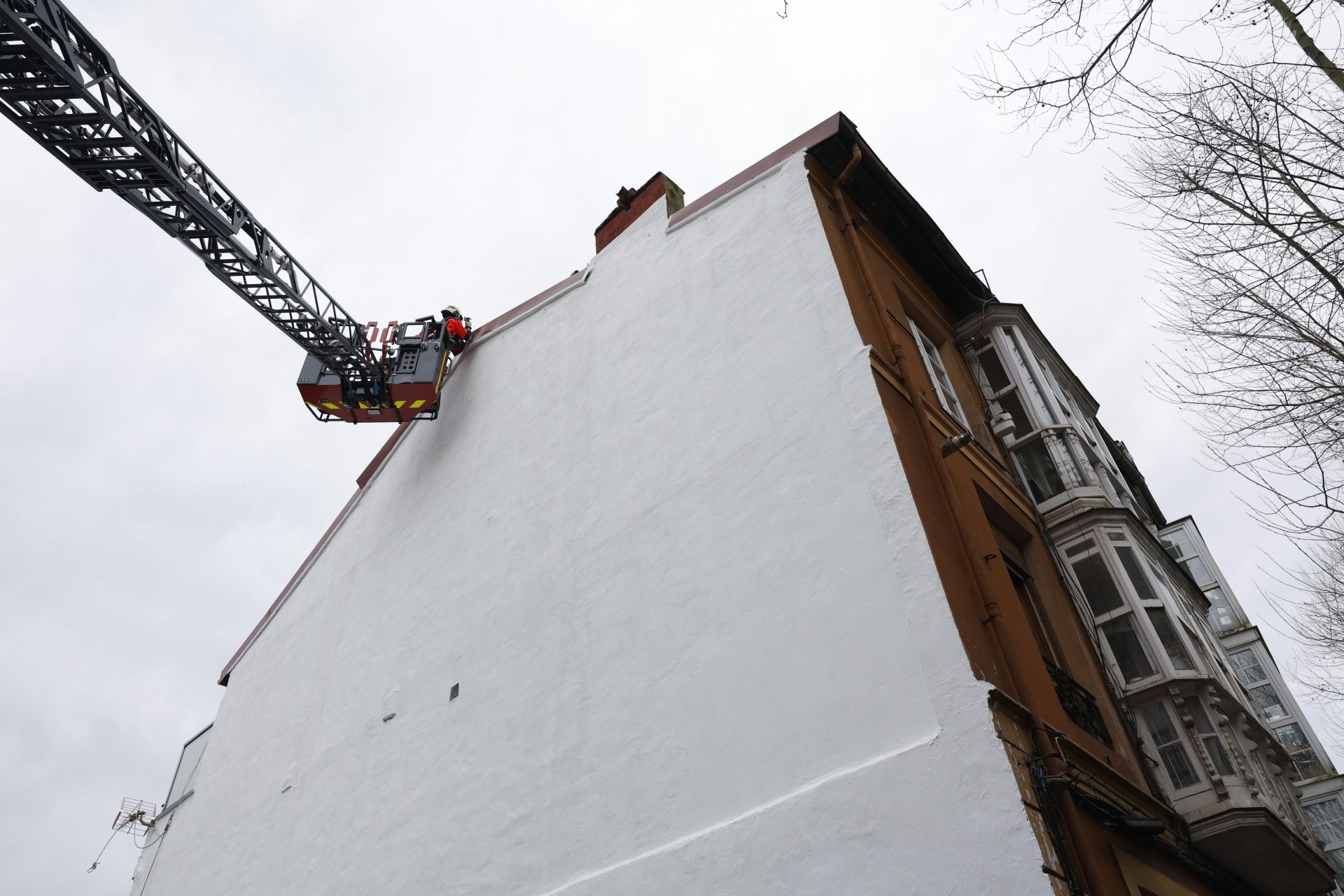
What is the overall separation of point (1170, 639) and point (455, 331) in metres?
12.0

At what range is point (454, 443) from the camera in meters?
14.7

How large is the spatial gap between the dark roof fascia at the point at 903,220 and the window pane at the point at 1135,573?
425 centimetres

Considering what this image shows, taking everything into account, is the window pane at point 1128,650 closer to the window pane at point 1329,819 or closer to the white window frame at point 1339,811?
the white window frame at point 1339,811

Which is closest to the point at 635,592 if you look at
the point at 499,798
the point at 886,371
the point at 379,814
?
the point at 499,798

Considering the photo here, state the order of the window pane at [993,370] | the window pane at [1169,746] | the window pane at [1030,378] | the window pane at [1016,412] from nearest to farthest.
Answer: the window pane at [1169,746]
the window pane at [1030,378]
the window pane at [1016,412]
the window pane at [993,370]

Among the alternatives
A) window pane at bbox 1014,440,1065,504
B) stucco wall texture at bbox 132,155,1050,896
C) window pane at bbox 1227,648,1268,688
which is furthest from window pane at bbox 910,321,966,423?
window pane at bbox 1227,648,1268,688

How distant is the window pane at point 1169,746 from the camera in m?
9.19

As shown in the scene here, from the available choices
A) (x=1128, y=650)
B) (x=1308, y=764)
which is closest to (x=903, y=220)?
(x=1128, y=650)

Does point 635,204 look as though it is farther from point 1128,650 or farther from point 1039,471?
point 1128,650

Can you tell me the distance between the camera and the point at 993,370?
42.5 feet

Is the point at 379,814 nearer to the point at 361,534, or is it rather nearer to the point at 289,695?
the point at 289,695

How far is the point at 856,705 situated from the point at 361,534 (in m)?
11.3

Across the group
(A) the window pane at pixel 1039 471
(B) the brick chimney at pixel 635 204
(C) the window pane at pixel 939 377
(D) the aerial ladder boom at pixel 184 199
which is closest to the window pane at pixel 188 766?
(D) the aerial ladder boom at pixel 184 199

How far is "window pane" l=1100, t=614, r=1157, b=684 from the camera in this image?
32.3 feet
